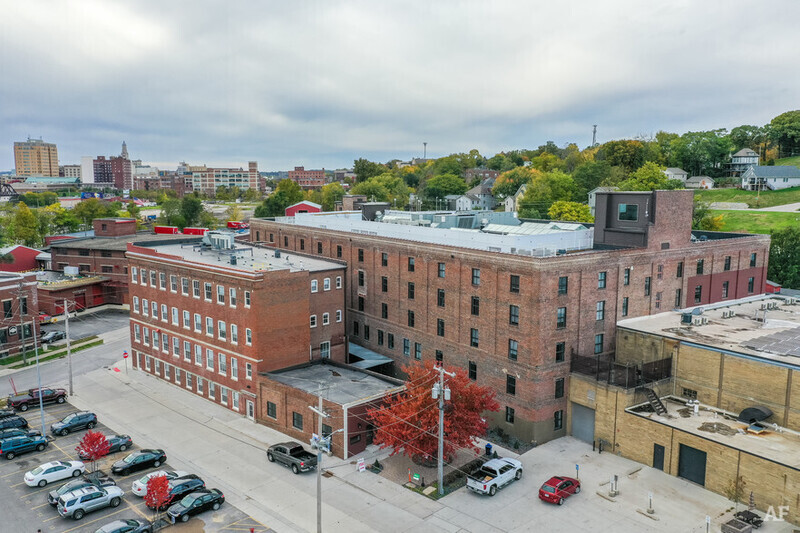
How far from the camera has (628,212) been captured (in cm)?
4950

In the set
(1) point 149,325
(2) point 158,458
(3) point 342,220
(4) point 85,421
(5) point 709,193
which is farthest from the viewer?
(5) point 709,193

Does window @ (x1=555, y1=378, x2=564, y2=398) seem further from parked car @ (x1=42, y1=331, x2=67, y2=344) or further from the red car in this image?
parked car @ (x1=42, y1=331, x2=67, y2=344)

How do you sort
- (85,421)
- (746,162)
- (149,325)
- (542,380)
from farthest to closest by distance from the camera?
(746,162) → (149,325) → (85,421) → (542,380)

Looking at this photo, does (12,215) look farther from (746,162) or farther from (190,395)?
(746,162)

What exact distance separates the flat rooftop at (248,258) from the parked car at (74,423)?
15.1m

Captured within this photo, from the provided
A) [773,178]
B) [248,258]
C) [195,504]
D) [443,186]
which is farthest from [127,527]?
[443,186]

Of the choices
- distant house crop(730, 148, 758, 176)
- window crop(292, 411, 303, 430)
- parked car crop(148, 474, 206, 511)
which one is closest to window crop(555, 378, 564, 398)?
window crop(292, 411, 303, 430)

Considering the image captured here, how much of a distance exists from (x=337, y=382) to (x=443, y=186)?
133 meters

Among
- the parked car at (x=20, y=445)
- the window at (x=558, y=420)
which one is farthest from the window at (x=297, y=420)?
the window at (x=558, y=420)

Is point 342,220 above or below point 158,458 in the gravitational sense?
above

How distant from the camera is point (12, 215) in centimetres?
15588

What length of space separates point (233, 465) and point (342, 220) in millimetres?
31114

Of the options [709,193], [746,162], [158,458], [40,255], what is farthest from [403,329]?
[746,162]

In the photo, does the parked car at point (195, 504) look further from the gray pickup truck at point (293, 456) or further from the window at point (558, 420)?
the window at point (558, 420)
